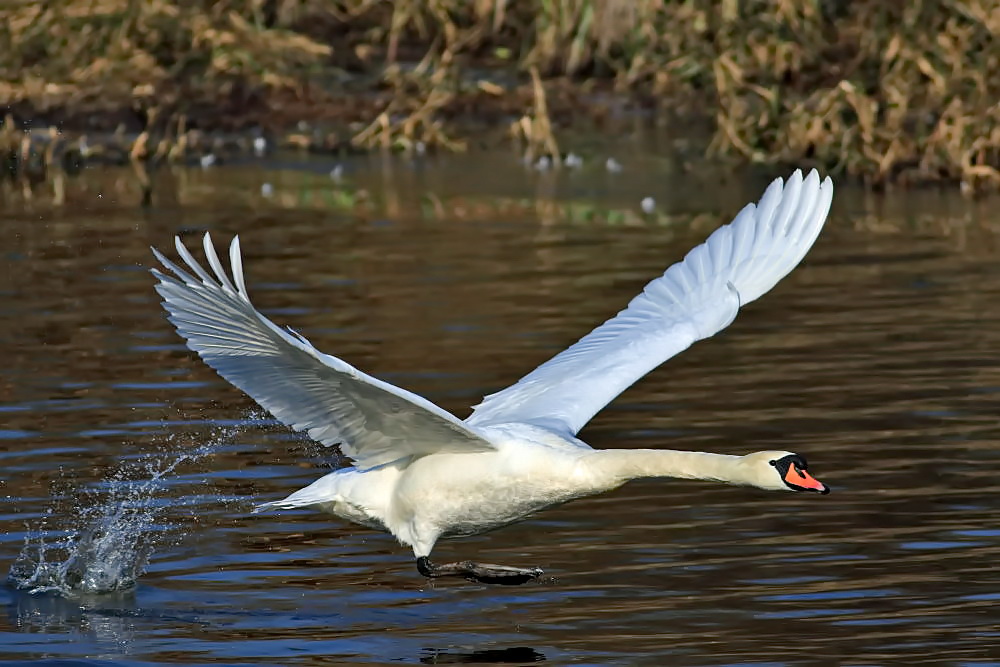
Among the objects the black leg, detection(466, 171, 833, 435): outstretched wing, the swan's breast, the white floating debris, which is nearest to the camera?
the swan's breast

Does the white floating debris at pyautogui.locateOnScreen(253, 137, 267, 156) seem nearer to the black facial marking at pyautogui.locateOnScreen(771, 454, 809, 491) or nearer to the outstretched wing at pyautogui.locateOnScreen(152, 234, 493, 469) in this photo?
the outstretched wing at pyautogui.locateOnScreen(152, 234, 493, 469)

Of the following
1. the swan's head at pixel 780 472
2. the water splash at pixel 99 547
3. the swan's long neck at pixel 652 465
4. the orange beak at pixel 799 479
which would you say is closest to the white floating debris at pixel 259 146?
the water splash at pixel 99 547

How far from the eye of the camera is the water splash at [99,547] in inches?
338

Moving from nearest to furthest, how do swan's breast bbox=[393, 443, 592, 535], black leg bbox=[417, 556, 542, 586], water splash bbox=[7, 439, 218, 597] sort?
swan's breast bbox=[393, 443, 592, 535], black leg bbox=[417, 556, 542, 586], water splash bbox=[7, 439, 218, 597]

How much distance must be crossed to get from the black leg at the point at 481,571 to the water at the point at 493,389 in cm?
12

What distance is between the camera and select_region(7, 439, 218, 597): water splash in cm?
859

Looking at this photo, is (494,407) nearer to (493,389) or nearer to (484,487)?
(484,487)

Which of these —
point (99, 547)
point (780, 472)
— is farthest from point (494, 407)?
point (780, 472)

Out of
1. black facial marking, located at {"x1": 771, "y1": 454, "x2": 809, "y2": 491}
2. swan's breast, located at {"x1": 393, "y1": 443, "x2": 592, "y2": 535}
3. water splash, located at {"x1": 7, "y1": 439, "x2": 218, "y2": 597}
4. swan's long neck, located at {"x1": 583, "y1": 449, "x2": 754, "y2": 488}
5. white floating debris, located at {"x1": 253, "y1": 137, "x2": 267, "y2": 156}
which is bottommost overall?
water splash, located at {"x1": 7, "y1": 439, "x2": 218, "y2": 597}

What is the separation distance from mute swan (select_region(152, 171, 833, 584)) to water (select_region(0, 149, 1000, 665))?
0.38 m

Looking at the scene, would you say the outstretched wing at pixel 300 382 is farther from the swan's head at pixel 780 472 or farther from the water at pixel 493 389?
the swan's head at pixel 780 472

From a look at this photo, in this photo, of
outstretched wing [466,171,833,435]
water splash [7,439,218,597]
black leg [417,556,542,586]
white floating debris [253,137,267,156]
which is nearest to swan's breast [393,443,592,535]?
black leg [417,556,542,586]

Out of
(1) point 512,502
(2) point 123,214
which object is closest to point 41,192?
(2) point 123,214

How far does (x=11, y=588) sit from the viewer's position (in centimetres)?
845
